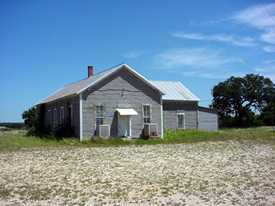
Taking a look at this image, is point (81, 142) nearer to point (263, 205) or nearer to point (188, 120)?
point (188, 120)

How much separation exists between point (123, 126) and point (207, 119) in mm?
11058

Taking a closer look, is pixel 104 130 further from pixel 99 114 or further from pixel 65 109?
pixel 65 109

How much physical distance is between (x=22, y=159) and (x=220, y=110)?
51.0 meters

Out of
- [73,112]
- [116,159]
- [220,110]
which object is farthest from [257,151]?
Result: [220,110]

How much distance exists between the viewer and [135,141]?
27.0 meters

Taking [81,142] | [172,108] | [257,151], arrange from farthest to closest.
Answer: [172,108] < [81,142] < [257,151]

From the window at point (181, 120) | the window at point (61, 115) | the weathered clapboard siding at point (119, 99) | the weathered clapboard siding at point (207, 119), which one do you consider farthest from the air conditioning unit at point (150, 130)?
the weathered clapboard siding at point (207, 119)

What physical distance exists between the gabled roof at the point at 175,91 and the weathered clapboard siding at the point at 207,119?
1634 millimetres

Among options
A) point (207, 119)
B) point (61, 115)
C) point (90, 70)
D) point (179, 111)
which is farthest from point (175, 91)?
point (61, 115)

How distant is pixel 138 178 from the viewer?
42.3ft

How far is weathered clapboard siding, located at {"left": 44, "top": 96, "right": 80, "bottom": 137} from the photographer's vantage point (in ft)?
92.4

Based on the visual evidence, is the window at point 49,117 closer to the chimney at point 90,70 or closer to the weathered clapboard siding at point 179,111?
the chimney at point 90,70

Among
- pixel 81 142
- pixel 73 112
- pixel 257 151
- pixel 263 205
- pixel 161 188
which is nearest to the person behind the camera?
pixel 263 205

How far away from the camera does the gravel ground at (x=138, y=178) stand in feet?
33.8
